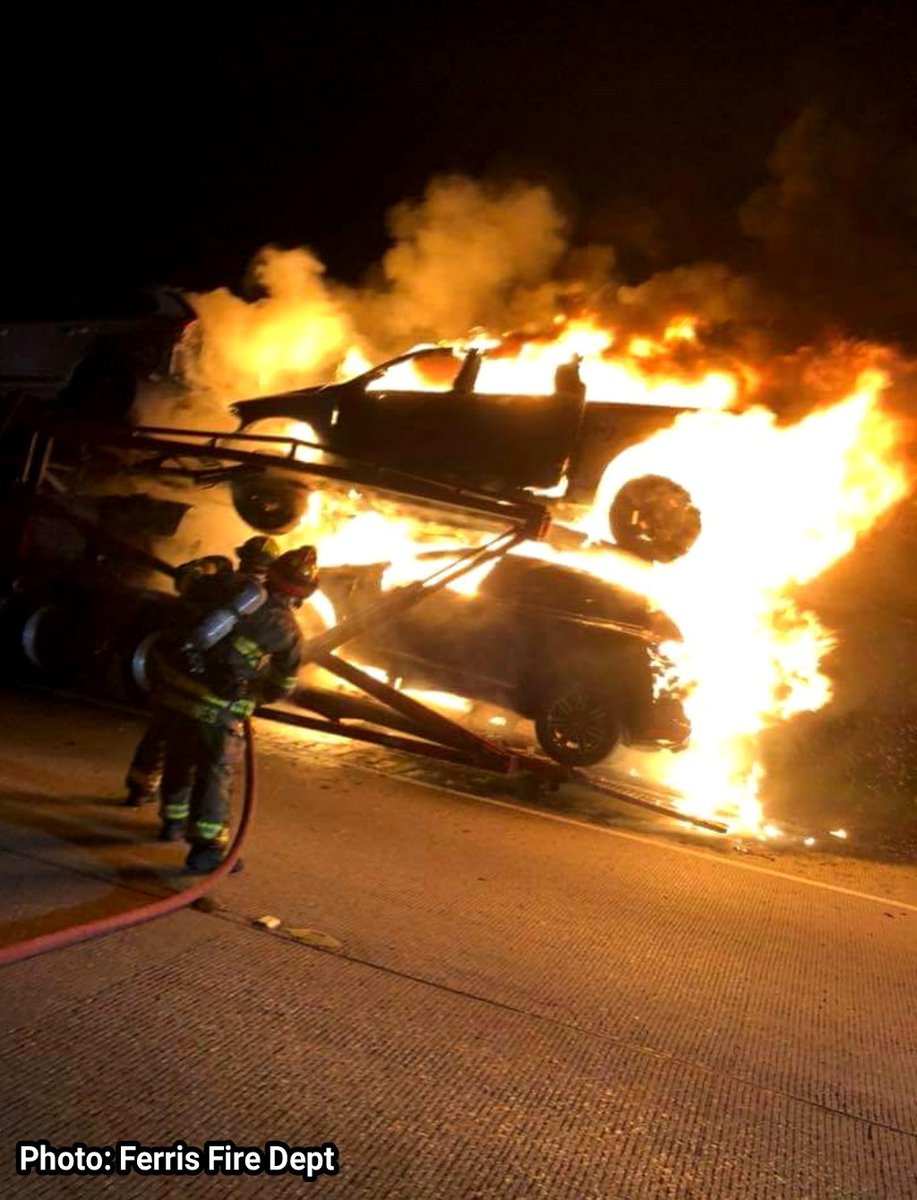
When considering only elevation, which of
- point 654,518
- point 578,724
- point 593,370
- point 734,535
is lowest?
point 578,724

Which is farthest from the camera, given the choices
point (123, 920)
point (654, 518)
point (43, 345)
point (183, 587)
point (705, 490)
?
point (43, 345)

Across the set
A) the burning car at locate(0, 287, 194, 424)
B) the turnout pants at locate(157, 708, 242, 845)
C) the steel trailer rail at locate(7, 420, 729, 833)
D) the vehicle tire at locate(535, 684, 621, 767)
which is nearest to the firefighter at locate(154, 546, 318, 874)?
the turnout pants at locate(157, 708, 242, 845)

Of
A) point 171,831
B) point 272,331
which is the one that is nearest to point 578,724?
point 171,831

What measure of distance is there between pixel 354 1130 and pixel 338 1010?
70cm

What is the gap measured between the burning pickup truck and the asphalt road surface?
3108 millimetres

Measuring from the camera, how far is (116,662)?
7926 millimetres

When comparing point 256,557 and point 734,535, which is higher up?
point 734,535

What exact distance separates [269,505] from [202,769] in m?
4.56

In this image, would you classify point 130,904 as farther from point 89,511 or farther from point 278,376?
point 278,376

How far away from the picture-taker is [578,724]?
26.9 ft

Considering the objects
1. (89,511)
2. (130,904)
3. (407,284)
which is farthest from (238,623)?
(407,284)

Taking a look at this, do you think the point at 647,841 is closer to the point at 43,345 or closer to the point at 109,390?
the point at 109,390

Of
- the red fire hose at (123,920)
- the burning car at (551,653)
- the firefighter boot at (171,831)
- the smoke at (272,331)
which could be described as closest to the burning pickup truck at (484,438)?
the burning car at (551,653)

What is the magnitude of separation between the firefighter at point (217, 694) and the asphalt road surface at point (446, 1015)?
0.29 m
